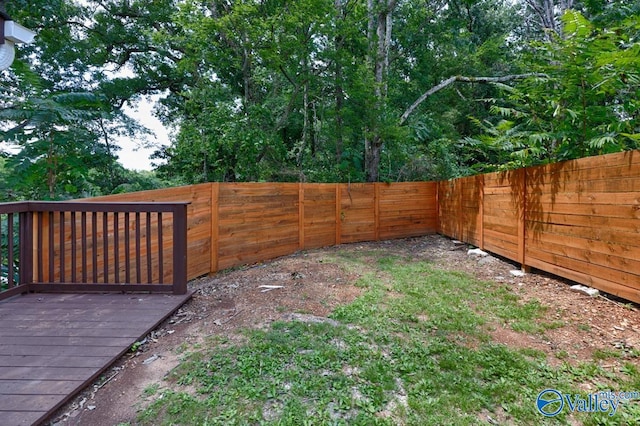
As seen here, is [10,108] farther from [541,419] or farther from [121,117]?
[541,419]

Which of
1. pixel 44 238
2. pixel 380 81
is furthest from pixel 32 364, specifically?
pixel 380 81

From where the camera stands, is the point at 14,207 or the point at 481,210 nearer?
the point at 14,207

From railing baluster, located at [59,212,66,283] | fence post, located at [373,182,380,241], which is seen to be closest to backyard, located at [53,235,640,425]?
railing baluster, located at [59,212,66,283]

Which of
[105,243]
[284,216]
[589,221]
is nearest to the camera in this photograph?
[105,243]

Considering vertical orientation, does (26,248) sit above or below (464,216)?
below

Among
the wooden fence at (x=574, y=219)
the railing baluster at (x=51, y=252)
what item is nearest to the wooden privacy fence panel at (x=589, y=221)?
the wooden fence at (x=574, y=219)

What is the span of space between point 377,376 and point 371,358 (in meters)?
0.22

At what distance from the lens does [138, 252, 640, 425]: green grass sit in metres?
1.74

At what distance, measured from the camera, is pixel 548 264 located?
4191mm

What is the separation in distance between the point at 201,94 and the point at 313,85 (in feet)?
9.78

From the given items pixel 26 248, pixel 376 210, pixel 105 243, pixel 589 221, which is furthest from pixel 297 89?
pixel 589 221

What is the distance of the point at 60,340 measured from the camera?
2.40m

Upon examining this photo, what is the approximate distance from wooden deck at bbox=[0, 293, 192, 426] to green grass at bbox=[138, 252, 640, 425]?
54 cm

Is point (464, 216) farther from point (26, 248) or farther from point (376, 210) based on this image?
point (26, 248)
